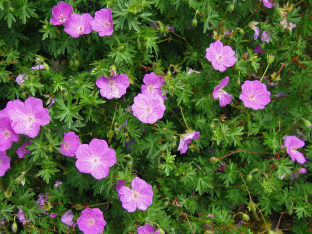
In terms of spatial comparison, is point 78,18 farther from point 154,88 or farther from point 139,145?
point 139,145

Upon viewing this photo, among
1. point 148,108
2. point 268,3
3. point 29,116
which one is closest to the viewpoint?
point 29,116

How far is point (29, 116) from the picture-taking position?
97.4 inches

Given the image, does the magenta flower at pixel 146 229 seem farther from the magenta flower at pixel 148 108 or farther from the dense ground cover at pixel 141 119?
the magenta flower at pixel 148 108

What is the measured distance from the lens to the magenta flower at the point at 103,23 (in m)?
2.62

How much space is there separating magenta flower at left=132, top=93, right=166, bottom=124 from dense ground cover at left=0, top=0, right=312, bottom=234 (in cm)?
A: 1

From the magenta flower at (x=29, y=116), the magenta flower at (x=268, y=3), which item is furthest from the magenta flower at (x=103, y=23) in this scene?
the magenta flower at (x=268, y=3)

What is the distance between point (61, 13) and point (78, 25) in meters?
0.18

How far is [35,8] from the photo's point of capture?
10.3 ft

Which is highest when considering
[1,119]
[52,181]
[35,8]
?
[35,8]

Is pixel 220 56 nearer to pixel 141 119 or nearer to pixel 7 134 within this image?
pixel 141 119

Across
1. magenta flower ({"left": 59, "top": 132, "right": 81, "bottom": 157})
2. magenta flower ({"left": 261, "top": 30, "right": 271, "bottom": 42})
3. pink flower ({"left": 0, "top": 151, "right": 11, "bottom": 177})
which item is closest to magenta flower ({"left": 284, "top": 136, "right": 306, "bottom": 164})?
magenta flower ({"left": 261, "top": 30, "right": 271, "bottom": 42})

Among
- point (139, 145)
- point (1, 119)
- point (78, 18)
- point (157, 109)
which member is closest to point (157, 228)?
point (139, 145)

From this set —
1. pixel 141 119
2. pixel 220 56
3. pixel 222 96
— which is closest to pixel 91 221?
pixel 141 119

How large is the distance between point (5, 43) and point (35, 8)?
46 centimetres
